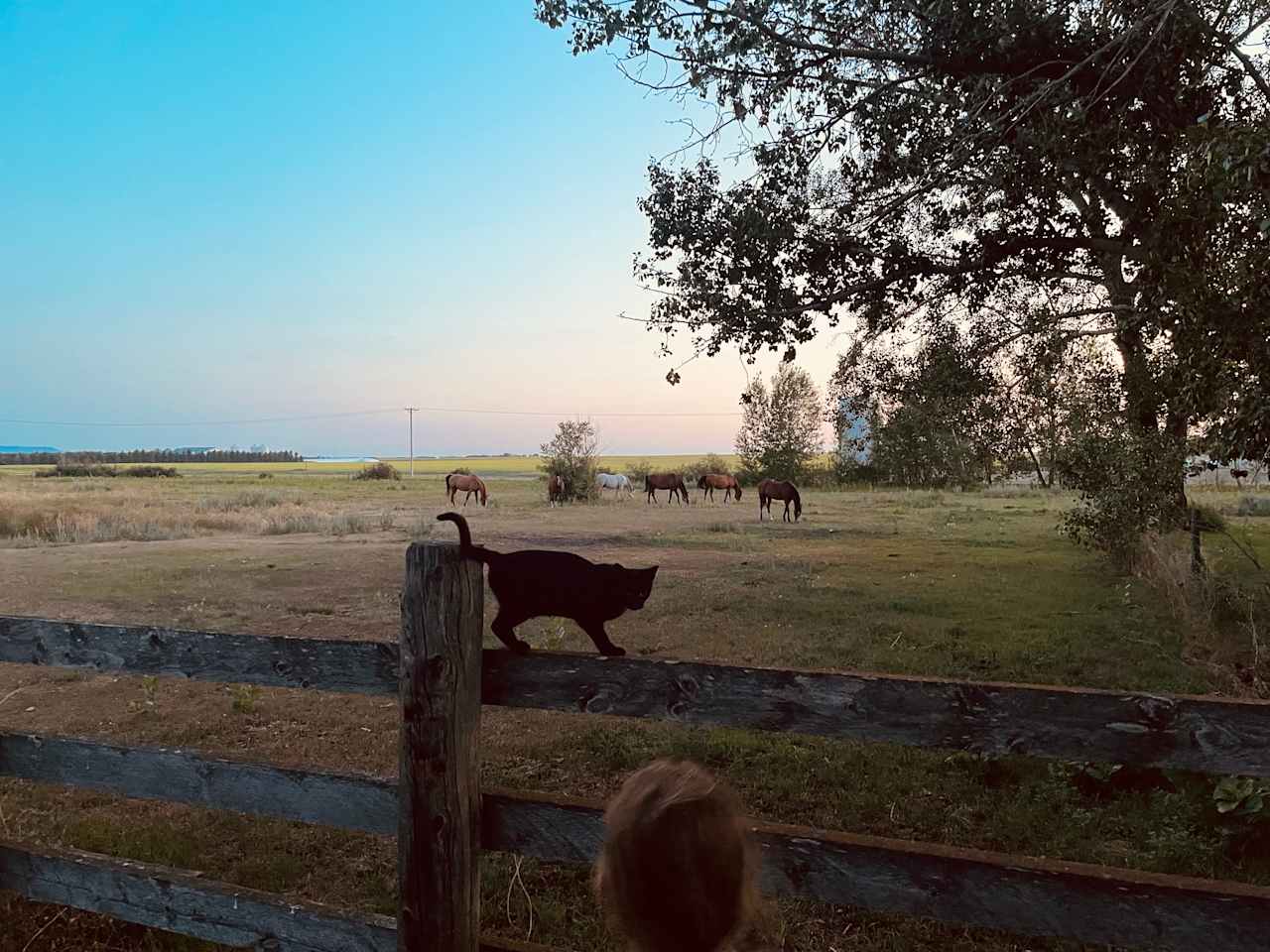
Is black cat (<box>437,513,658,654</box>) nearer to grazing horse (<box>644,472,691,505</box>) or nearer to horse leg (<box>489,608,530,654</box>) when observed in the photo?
horse leg (<box>489,608,530,654</box>)

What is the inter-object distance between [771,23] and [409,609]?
8.60 m

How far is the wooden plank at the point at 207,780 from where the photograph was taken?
2.77 m

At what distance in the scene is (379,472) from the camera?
49.0 meters

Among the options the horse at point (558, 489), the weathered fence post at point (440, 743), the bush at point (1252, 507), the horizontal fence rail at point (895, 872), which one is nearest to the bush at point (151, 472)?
the horse at point (558, 489)

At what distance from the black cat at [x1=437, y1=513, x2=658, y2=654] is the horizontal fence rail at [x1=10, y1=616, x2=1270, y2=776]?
6.0 inches

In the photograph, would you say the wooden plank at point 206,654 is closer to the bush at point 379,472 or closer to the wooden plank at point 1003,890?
the wooden plank at point 1003,890

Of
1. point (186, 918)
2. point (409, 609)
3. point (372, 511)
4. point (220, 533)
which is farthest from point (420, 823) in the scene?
point (372, 511)

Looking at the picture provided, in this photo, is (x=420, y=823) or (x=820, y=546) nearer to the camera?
(x=420, y=823)

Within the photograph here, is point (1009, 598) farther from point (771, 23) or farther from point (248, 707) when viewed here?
point (248, 707)

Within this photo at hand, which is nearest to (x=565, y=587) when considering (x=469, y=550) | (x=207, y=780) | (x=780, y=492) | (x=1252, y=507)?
(x=469, y=550)

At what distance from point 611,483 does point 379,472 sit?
18476mm

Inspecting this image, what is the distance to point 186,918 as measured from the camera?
3010mm

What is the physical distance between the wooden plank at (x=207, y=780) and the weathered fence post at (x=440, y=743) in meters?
0.20

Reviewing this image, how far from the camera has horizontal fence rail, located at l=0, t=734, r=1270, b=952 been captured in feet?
6.73
